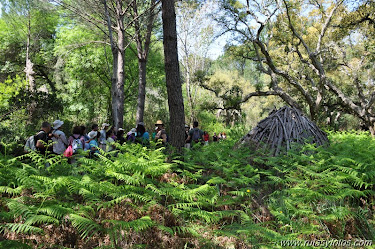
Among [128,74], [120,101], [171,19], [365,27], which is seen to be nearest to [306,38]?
[365,27]

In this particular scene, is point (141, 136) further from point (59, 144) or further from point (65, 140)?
point (59, 144)

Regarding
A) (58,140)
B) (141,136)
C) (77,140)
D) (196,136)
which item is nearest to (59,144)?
(58,140)

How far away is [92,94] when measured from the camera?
25.2 meters

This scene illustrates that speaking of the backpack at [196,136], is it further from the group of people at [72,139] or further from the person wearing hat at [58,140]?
the person wearing hat at [58,140]

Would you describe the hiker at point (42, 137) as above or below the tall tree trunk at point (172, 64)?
below

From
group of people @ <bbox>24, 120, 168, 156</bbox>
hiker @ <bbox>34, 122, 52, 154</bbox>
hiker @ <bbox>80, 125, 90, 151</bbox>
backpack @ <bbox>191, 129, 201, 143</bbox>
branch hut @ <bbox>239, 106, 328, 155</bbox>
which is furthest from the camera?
backpack @ <bbox>191, 129, 201, 143</bbox>

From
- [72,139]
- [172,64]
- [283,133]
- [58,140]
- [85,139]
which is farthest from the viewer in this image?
[283,133]

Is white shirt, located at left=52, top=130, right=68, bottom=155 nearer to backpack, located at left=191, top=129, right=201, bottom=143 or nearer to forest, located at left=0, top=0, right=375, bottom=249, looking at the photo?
forest, located at left=0, top=0, right=375, bottom=249

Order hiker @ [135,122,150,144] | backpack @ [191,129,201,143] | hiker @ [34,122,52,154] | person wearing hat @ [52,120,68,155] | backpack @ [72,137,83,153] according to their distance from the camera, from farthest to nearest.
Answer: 1. backpack @ [191,129,201,143]
2. hiker @ [135,122,150,144]
3. backpack @ [72,137,83,153]
4. person wearing hat @ [52,120,68,155]
5. hiker @ [34,122,52,154]

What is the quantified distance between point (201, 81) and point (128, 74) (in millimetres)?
6584

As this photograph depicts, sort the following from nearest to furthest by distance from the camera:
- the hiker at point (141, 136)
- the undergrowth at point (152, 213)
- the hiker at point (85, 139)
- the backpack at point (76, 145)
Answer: the undergrowth at point (152, 213)
the backpack at point (76, 145)
the hiker at point (85, 139)
the hiker at point (141, 136)

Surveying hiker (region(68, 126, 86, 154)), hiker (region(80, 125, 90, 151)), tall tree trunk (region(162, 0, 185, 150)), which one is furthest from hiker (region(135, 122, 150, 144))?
tall tree trunk (region(162, 0, 185, 150))

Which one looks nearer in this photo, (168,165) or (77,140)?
(168,165)

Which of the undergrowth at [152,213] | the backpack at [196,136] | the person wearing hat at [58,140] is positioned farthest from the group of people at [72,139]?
the backpack at [196,136]
